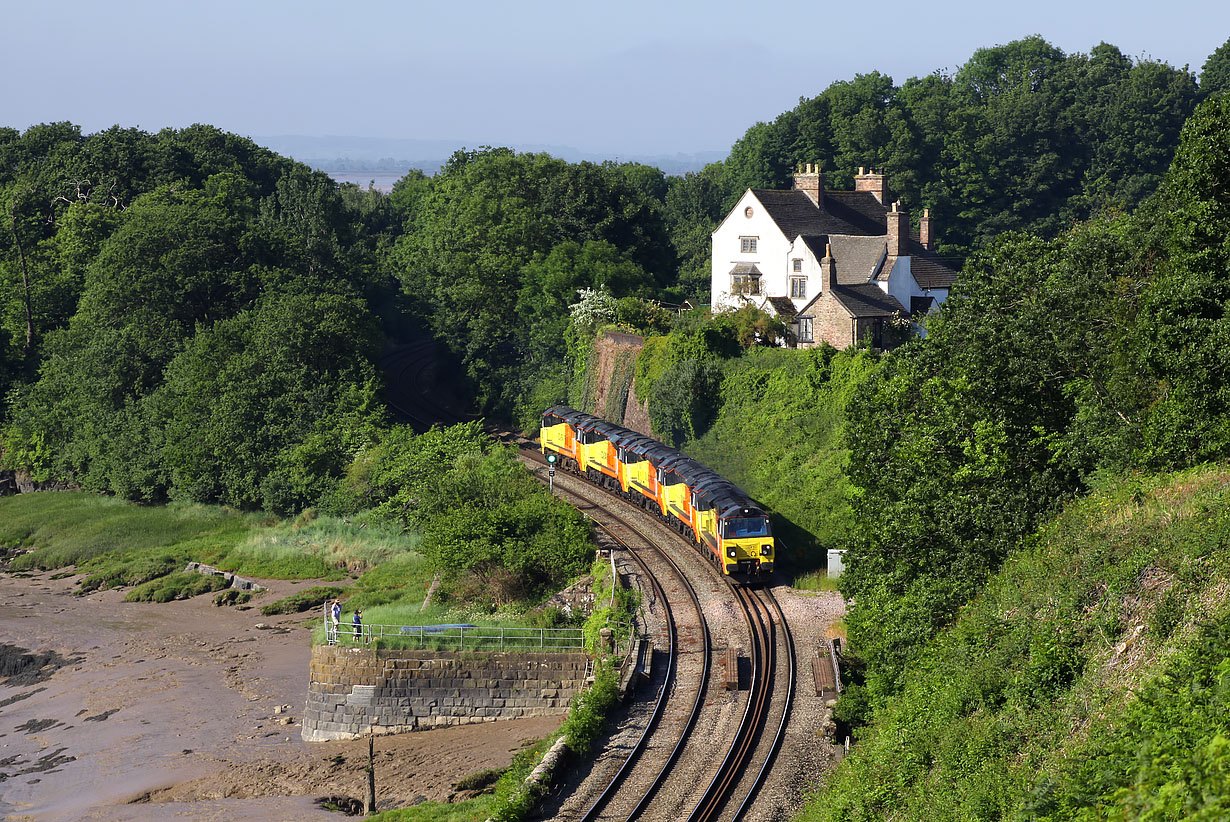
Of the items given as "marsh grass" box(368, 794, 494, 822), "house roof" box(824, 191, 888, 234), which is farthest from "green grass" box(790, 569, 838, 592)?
"house roof" box(824, 191, 888, 234)

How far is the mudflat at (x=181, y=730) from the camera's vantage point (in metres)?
28.2

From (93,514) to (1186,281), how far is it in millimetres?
52790

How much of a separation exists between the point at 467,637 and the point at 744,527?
29.3 ft

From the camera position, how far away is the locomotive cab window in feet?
112

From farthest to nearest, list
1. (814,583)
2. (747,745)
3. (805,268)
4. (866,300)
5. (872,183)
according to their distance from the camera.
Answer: (872,183)
(805,268)
(866,300)
(814,583)
(747,745)

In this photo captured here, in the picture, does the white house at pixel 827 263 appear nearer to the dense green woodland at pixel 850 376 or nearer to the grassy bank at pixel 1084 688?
the dense green woodland at pixel 850 376

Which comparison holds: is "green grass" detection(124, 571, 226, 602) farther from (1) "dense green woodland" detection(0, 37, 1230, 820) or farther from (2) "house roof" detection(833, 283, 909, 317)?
(2) "house roof" detection(833, 283, 909, 317)

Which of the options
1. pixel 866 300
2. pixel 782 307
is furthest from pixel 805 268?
pixel 866 300

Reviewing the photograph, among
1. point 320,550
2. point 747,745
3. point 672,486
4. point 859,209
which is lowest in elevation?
point 747,745

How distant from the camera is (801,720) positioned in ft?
85.7

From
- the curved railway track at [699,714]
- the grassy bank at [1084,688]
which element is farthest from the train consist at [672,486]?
the grassy bank at [1084,688]

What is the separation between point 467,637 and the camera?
32062mm

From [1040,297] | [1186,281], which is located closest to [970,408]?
[1040,297]

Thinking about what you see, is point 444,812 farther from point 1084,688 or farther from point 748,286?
point 748,286
